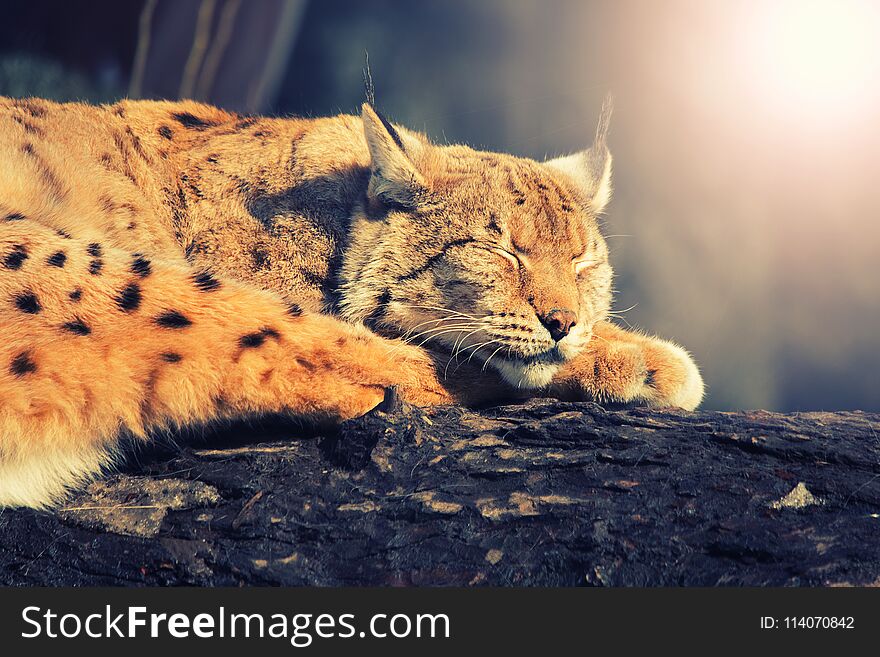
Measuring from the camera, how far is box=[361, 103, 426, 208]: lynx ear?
2.99m

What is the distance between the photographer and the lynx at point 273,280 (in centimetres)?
221

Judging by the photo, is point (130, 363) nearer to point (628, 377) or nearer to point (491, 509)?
point (491, 509)

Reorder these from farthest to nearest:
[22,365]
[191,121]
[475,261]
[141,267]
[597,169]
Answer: [597,169] → [191,121] → [475,261] → [141,267] → [22,365]

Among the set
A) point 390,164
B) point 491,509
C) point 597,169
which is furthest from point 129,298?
point 597,169

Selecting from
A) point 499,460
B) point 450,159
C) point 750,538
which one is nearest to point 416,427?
point 499,460

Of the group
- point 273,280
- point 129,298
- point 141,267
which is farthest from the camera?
point 273,280

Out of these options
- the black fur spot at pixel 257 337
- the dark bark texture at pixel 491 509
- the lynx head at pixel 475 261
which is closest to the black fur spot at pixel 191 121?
the lynx head at pixel 475 261

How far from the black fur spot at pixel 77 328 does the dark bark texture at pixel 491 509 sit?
0.46 m

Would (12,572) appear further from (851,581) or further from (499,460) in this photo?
(851,581)

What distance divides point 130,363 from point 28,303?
0.41 metres

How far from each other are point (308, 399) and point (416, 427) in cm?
37

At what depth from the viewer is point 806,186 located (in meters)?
4.18

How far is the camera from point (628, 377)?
105 inches

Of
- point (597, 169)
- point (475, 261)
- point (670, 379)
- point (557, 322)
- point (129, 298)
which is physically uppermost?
point (597, 169)
